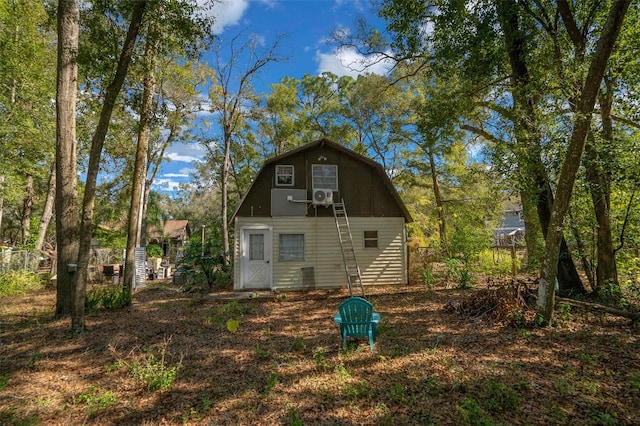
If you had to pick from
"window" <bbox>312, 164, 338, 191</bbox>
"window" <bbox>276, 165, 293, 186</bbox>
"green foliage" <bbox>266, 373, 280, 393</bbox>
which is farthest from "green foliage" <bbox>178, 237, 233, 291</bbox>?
"green foliage" <bbox>266, 373, 280, 393</bbox>

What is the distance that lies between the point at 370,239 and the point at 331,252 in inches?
64.3

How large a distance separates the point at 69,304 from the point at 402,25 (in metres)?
11.4

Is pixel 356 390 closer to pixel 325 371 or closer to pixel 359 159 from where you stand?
pixel 325 371

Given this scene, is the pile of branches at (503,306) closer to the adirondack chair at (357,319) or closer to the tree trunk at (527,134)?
the tree trunk at (527,134)

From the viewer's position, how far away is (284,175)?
35.7ft

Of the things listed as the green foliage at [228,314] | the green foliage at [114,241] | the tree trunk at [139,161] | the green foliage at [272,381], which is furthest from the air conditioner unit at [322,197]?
the green foliage at [114,241]

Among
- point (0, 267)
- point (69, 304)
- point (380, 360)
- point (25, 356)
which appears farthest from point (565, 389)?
point (0, 267)

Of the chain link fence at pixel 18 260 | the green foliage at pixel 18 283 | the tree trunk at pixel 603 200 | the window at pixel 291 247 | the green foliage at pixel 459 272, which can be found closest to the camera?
the tree trunk at pixel 603 200

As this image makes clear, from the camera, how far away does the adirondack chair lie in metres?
4.96

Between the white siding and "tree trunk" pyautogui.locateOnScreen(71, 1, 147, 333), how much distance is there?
4.58 m

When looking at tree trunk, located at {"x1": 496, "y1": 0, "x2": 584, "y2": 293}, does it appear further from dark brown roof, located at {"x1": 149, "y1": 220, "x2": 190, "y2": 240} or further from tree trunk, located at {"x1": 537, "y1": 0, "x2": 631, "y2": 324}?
dark brown roof, located at {"x1": 149, "y1": 220, "x2": 190, "y2": 240}

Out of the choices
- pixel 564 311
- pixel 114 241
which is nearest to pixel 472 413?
pixel 564 311

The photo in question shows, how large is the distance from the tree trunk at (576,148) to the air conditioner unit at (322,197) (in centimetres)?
664

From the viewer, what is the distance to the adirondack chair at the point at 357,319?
4.96 meters
